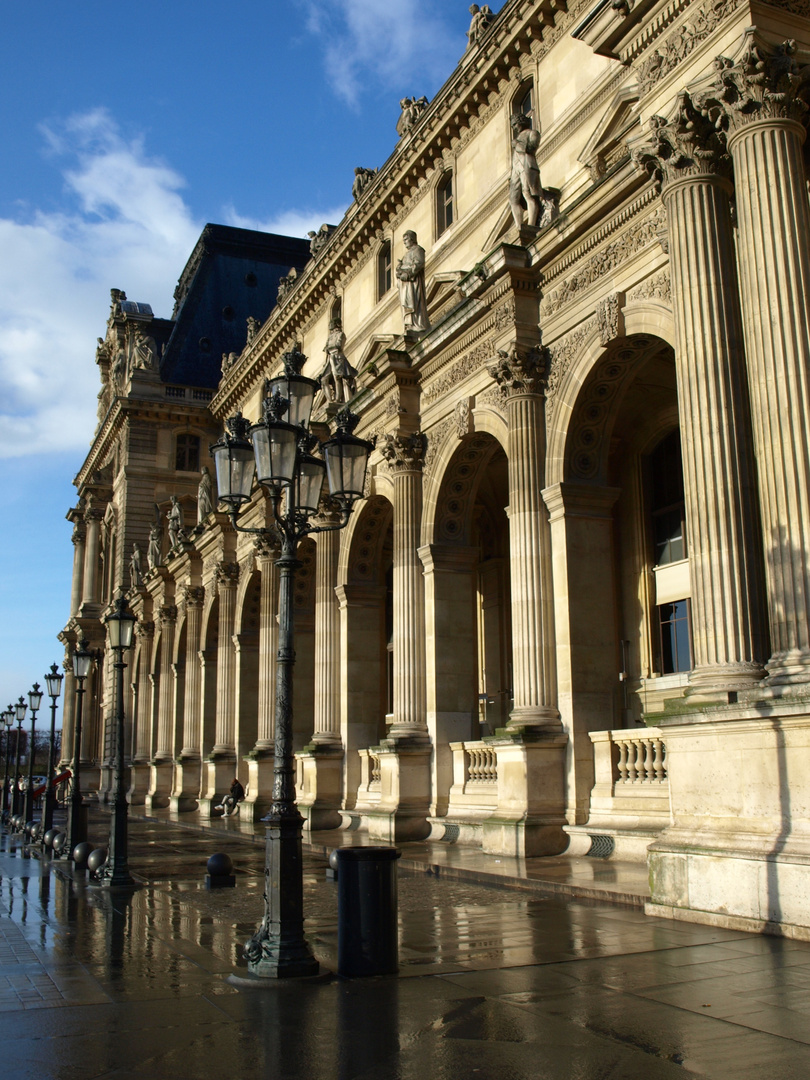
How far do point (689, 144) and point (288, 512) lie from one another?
7.37 meters

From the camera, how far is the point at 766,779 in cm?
1048

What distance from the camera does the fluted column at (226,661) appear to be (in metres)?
36.7

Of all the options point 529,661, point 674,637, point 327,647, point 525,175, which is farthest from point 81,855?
point 525,175

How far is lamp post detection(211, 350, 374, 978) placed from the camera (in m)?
8.60

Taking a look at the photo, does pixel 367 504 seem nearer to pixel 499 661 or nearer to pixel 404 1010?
pixel 499 661

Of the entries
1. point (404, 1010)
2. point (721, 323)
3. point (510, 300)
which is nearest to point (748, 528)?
point (721, 323)

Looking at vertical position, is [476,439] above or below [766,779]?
above

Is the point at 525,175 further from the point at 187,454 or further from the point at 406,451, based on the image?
the point at 187,454

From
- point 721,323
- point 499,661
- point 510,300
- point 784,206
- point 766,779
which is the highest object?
point 510,300

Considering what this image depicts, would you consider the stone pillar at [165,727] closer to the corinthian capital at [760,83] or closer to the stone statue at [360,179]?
the stone statue at [360,179]

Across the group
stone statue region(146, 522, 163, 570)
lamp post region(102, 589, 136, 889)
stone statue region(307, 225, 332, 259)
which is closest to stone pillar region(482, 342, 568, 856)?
lamp post region(102, 589, 136, 889)

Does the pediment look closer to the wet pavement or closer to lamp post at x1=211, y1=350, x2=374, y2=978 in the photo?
lamp post at x1=211, y1=350, x2=374, y2=978

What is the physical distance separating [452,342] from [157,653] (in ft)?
105

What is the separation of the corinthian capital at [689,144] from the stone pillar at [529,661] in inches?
251
